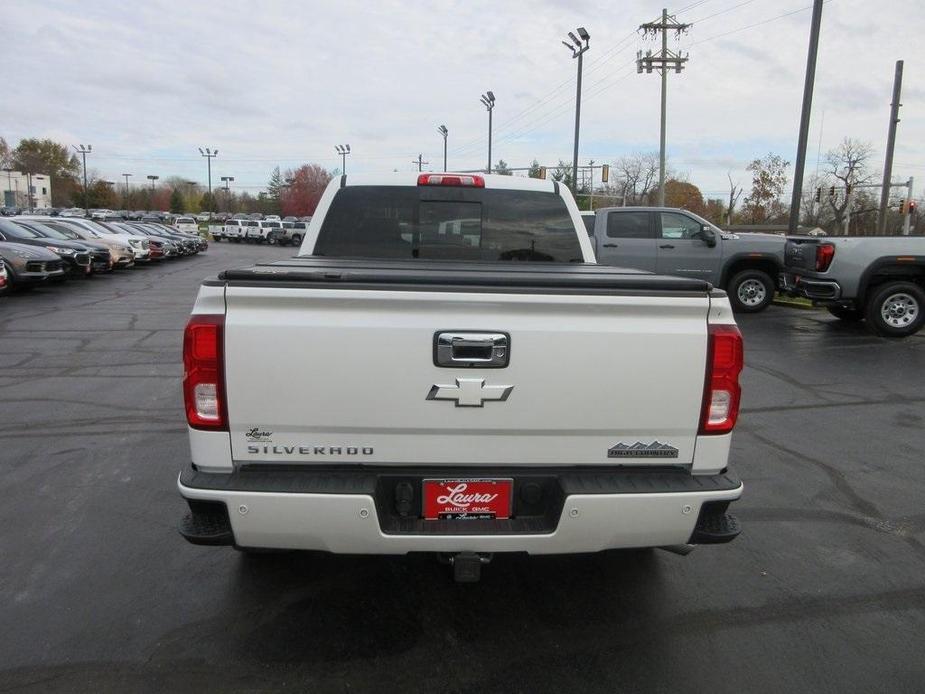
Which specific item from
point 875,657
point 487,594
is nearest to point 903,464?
point 875,657

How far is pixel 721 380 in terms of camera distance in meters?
2.71

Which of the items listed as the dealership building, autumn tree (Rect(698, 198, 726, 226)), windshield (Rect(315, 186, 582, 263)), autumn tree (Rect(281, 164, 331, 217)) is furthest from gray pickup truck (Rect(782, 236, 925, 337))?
the dealership building

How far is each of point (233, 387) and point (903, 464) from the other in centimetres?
527

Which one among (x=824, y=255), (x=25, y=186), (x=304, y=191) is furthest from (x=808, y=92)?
(x=25, y=186)

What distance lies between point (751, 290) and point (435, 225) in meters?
11.2

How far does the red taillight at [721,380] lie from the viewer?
267 cm

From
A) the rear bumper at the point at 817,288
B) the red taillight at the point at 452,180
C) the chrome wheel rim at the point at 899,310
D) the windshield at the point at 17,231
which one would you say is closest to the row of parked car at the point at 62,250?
the windshield at the point at 17,231

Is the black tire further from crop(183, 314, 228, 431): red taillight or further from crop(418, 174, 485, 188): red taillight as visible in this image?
crop(183, 314, 228, 431): red taillight

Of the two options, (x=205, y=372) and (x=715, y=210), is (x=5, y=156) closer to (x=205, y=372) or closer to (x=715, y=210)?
(x=715, y=210)

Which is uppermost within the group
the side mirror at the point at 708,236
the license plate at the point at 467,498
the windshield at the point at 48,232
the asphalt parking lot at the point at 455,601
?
the side mirror at the point at 708,236

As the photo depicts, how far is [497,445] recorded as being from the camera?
8.89 feet

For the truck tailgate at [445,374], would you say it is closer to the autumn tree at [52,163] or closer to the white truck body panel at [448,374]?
the white truck body panel at [448,374]

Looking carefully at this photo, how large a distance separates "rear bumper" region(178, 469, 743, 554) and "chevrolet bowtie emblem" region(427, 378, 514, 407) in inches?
12.5

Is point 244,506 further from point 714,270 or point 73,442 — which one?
point 714,270
